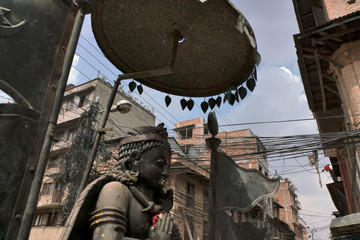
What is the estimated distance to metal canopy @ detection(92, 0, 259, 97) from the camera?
3156 millimetres

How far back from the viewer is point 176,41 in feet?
11.2

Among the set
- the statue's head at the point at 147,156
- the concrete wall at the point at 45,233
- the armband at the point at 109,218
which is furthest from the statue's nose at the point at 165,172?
the concrete wall at the point at 45,233

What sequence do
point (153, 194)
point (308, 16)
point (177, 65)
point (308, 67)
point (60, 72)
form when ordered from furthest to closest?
1. point (308, 16)
2. point (308, 67)
3. point (177, 65)
4. point (153, 194)
5. point (60, 72)

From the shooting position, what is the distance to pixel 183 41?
3.60m

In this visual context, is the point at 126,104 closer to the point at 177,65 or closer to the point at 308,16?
the point at 177,65

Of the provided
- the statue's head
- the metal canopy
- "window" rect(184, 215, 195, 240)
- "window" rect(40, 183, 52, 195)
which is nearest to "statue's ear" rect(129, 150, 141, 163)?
the statue's head

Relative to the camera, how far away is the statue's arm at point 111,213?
2102mm

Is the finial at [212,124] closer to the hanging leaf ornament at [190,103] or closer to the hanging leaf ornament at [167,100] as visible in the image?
the hanging leaf ornament at [190,103]

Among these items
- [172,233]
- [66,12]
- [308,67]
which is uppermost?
[308,67]

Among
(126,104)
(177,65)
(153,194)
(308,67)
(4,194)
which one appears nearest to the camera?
(4,194)

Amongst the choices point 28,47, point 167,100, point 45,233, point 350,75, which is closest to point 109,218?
point 28,47

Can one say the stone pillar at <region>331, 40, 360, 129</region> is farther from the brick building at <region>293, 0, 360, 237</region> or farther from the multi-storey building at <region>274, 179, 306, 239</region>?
the multi-storey building at <region>274, 179, 306, 239</region>

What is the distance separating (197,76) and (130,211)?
2.30m

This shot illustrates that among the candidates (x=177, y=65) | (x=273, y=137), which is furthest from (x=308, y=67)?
(x=177, y=65)
